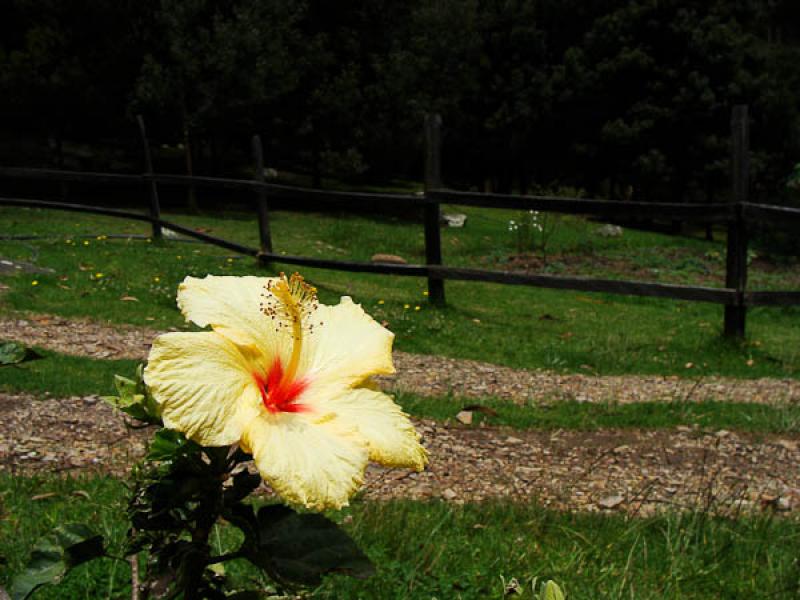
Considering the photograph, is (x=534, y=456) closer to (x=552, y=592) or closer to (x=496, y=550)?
(x=496, y=550)

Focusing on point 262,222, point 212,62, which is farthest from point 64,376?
point 212,62

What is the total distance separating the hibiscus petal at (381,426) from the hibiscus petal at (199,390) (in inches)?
3.7

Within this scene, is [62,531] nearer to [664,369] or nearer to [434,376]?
[434,376]

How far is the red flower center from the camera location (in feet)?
2.87

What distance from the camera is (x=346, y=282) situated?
9.92 meters

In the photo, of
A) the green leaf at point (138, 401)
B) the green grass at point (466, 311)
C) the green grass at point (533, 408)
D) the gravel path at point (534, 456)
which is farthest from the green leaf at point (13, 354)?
the green grass at point (466, 311)

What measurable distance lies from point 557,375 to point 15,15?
1489 centimetres

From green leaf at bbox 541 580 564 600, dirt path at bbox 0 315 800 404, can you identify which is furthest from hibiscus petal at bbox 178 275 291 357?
dirt path at bbox 0 315 800 404

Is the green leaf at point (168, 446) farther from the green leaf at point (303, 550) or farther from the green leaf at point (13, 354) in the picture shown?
the green leaf at point (13, 354)

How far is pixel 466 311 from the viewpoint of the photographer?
8367mm

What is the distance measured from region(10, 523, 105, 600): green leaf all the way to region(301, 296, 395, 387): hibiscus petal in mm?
288

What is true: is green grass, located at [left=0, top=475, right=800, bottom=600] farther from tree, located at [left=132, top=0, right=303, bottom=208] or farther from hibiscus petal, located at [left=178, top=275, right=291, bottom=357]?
tree, located at [left=132, top=0, right=303, bottom=208]

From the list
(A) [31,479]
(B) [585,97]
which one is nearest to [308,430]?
(A) [31,479]

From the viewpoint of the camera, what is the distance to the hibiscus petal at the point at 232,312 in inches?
35.0
